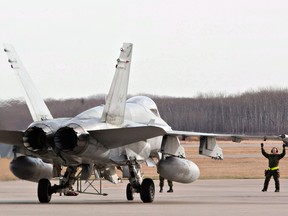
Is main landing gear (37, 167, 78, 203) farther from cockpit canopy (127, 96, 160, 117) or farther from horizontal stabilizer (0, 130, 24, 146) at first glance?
cockpit canopy (127, 96, 160, 117)

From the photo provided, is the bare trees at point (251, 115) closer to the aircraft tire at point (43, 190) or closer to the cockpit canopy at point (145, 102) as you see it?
the cockpit canopy at point (145, 102)

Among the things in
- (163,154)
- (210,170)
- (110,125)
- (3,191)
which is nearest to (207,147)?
(163,154)

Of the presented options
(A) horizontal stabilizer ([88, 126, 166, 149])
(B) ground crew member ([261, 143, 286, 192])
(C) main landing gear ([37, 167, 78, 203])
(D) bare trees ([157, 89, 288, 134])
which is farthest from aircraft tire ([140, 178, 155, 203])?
(D) bare trees ([157, 89, 288, 134])

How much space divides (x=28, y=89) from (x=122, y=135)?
3.85 metres

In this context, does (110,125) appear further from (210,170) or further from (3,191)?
(210,170)

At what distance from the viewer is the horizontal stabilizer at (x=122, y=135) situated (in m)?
24.0

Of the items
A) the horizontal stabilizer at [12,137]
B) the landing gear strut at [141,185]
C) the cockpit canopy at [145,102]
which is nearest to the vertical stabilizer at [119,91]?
the landing gear strut at [141,185]

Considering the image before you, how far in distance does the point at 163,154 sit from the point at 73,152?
4666 millimetres

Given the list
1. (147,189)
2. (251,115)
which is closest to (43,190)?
(147,189)

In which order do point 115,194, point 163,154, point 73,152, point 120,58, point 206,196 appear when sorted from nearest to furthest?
point 73,152
point 120,58
point 163,154
point 206,196
point 115,194

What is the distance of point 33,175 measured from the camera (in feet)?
90.3

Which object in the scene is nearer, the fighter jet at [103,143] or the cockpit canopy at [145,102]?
the fighter jet at [103,143]

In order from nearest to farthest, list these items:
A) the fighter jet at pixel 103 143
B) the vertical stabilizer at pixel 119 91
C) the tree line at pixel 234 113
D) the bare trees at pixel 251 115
Result: the fighter jet at pixel 103 143 → the vertical stabilizer at pixel 119 91 → the tree line at pixel 234 113 → the bare trees at pixel 251 115

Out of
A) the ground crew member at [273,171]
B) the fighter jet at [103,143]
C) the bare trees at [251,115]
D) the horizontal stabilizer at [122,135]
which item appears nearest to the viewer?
the horizontal stabilizer at [122,135]
